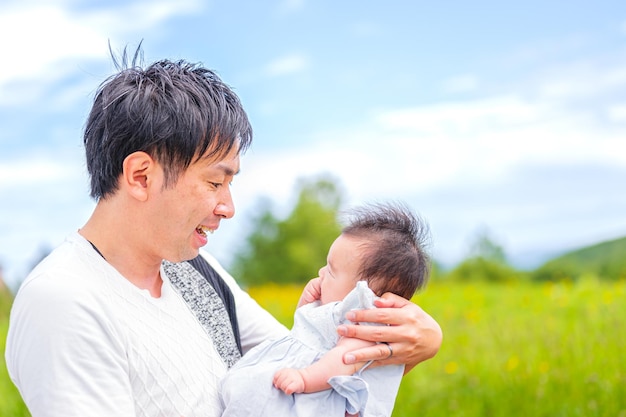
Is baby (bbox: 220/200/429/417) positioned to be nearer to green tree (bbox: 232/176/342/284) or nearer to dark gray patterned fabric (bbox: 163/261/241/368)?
dark gray patterned fabric (bbox: 163/261/241/368)

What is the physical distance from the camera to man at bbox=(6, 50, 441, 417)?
5.82 feet

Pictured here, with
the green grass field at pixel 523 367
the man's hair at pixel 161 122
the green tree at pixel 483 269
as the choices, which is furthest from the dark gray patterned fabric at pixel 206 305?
the green tree at pixel 483 269

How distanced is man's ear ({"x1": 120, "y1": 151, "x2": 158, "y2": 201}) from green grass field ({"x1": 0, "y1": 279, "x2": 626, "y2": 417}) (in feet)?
10.1

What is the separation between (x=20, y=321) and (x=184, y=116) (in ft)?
2.05

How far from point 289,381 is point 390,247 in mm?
480

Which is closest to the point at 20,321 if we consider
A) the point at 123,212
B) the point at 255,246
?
the point at 123,212

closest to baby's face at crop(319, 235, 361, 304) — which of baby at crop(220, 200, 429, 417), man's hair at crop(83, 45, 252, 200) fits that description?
baby at crop(220, 200, 429, 417)

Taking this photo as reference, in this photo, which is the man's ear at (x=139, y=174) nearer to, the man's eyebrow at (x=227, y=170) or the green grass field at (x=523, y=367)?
the man's eyebrow at (x=227, y=170)

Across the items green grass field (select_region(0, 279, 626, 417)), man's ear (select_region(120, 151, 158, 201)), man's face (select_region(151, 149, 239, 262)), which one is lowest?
green grass field (select_region(0, 279, 626, 417))

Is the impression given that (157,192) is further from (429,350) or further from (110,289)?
(429,350)

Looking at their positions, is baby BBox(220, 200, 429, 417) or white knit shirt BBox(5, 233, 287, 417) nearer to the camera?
white knit shirt BBox(5, 233, 287, 417)

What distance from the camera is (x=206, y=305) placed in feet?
7.56

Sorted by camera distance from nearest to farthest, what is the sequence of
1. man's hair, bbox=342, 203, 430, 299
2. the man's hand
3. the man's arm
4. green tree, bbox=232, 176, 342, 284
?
the man's arm, the man's hand, man's hair, bbox=342, 203, 430, 299, green tree, bbox=232, 176, 342, 284

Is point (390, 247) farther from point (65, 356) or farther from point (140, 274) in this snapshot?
point (65, 356)
